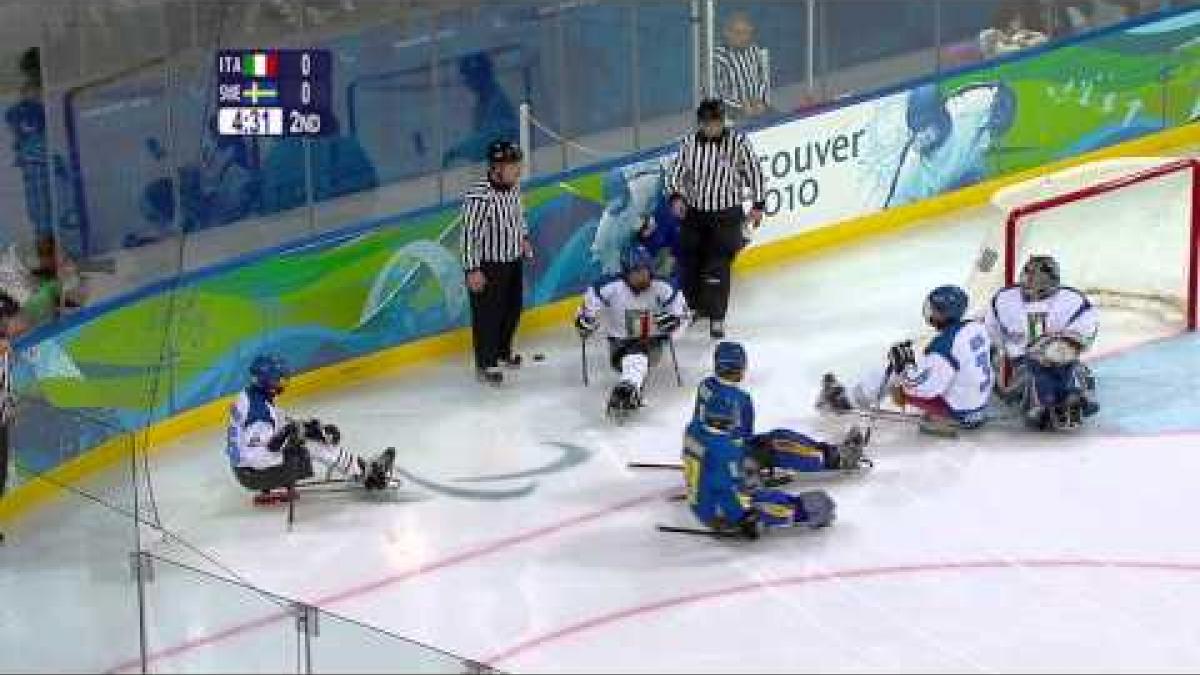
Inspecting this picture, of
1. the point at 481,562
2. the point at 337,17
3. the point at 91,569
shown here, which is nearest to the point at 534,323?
the point at 337,17

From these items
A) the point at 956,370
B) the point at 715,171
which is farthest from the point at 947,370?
the point at 715,171

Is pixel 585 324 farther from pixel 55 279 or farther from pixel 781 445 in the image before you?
pixel 55 279

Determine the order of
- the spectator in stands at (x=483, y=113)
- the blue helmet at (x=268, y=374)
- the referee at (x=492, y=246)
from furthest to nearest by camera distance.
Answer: the spectator in stands at (x=483, y=113) → the referee at (x=492, y=246) → the blue helmet at (x=268, y=374)

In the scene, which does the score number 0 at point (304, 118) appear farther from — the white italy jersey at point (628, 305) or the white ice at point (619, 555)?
the white italy jersey at point (628, 305)

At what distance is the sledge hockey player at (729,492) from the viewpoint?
1195 cm

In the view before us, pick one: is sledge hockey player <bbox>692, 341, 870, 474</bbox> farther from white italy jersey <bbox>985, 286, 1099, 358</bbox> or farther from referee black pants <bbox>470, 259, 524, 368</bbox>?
referee black pants <bbox>470, 259, 524, 368</bbox>

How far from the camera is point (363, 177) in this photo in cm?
1521

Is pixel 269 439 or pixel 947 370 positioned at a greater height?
pixel 947 370

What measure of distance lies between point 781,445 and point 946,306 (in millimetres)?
1127

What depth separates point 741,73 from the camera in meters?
16.8

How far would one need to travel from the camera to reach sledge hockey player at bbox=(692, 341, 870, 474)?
1213 cm

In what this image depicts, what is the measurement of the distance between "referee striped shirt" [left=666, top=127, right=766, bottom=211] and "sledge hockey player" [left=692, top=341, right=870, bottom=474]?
237 centimetres
